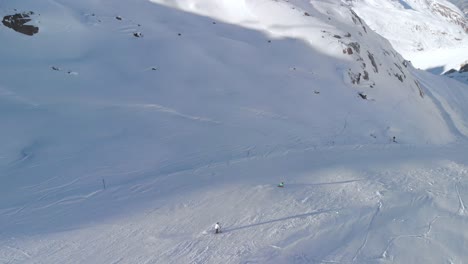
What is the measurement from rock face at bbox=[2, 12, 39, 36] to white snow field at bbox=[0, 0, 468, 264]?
0.21m

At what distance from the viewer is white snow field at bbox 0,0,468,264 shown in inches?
247

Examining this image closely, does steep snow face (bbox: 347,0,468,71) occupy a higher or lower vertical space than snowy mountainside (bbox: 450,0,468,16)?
lower

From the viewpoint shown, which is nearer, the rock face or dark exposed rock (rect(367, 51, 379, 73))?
the rock face

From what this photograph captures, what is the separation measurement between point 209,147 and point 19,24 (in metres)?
8.20

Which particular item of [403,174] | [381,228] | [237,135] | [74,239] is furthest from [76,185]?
[403,174]

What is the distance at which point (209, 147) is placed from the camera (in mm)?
9266

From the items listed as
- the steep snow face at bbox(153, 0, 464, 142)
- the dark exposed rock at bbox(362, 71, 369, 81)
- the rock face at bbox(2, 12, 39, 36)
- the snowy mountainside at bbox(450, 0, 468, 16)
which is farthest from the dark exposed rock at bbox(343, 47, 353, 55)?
the snowy mountainside at bbox(450, 0, 468, 16)

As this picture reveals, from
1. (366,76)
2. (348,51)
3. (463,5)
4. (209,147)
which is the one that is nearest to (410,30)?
(348,51)

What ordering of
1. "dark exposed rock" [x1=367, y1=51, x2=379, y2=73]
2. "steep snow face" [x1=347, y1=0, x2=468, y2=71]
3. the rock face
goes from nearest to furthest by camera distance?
1. the rock face
2. "dark exposed rock" [x1=367, y1=51, x2=379, y2=73]
3. "steep snow face" [x1=347, y1=0, x2=468, y2=71]

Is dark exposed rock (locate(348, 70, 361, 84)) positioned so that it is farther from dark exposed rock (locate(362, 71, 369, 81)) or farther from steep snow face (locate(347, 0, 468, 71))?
steep snow face (locate(347, 0, 468, 71))

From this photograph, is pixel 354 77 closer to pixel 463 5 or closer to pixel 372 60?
pixel 372 60

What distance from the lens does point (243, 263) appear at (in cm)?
568

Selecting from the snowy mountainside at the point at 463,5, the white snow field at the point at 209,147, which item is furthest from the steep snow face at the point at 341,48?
the snowy mountainside at the point at 463,5

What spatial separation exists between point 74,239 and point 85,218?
0.57m
